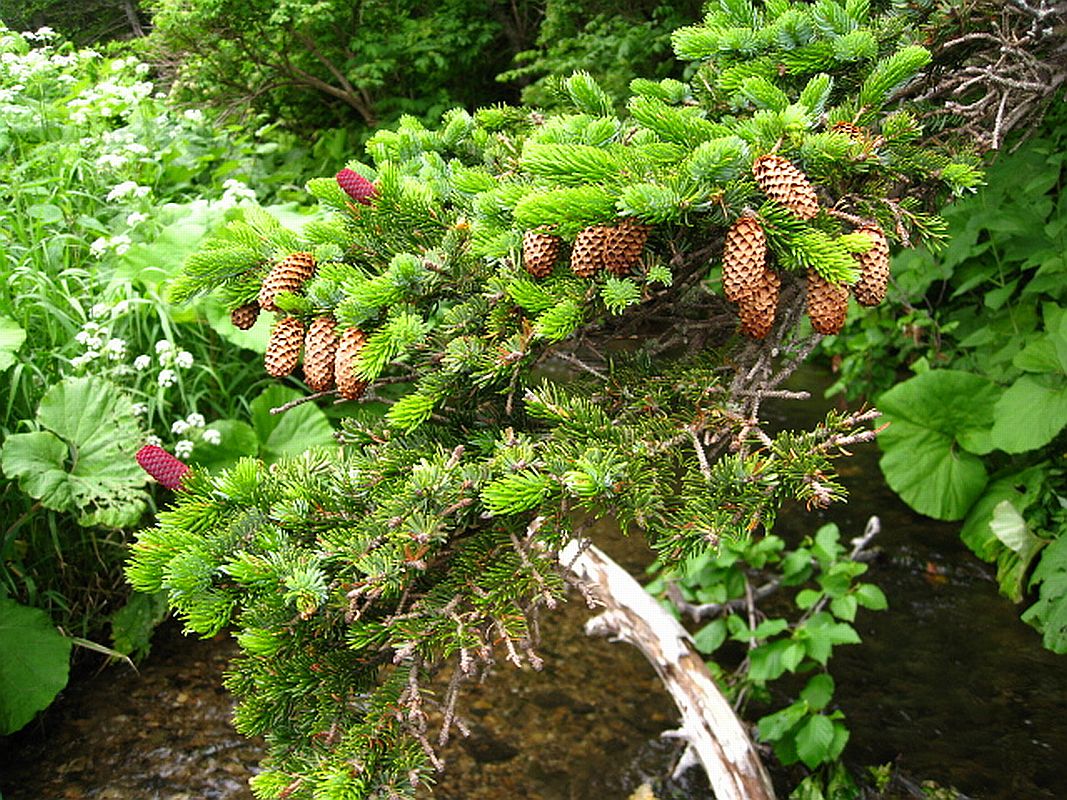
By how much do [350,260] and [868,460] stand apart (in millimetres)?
3381

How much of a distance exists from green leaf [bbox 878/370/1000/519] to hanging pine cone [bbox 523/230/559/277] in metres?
2.52

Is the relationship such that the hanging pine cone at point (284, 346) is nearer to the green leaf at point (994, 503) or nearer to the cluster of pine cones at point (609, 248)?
the cluster of pine cones at point (609, 248)

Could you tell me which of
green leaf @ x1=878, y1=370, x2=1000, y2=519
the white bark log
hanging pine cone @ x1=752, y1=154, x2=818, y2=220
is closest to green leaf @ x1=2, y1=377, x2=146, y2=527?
the white bark log

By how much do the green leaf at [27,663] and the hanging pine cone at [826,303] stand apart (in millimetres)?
2184

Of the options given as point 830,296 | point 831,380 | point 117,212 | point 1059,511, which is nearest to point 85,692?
point 117,212

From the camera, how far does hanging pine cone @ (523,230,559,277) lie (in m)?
0.94

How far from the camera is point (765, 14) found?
135cm

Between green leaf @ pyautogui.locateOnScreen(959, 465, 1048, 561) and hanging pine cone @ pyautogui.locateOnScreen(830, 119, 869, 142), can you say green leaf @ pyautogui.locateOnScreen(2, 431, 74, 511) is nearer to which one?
hanging pine cone @ pyautogui.locateOnScreen(830, 119, 869, 142)

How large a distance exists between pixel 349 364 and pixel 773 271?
1.60 ft

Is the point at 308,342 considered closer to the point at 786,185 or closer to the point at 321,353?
the point at 321,353

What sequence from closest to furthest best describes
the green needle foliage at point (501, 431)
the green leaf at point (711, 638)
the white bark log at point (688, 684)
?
the green needle foliage at point (501, 431)
the white bark log at point (688, 684)
the green leaf at point (711, 638)

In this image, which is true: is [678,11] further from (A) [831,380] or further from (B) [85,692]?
(B) [85,692]

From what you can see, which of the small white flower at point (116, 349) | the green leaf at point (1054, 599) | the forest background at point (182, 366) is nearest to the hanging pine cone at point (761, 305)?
Result: the forest background at point (182, 366)

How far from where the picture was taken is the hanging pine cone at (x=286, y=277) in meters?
1.09
